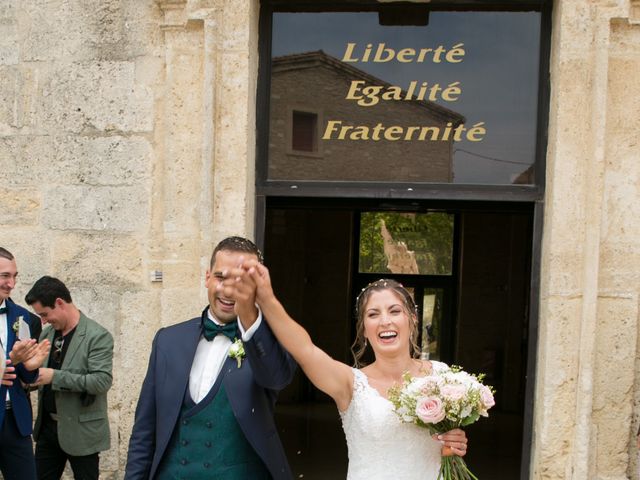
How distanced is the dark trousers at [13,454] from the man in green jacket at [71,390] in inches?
13.4

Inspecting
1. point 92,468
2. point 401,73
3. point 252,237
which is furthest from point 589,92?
point 92,468

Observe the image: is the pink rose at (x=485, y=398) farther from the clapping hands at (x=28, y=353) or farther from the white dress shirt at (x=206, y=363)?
the clapping hands at (x=28, y=353)

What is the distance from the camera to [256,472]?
2.96m

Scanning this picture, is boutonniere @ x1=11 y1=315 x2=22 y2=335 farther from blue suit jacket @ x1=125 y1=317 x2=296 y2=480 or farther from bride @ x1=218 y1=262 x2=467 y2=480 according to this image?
bride @ x1=218 y1=262 x2=467 y2=480

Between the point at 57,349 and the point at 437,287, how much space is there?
10.6m

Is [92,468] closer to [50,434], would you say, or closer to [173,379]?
[50,434]

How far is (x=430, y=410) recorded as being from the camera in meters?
2.69

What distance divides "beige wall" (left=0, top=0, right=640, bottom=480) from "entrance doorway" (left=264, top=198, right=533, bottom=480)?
8.36 metres

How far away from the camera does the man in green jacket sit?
4.73 metres

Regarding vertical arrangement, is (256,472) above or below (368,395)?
below

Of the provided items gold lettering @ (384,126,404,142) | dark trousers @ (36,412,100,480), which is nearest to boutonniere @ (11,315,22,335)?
dark trousers @ (36,412,100,480)

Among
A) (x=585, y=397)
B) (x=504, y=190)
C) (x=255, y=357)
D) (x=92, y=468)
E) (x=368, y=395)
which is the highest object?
(x=504, y=190)

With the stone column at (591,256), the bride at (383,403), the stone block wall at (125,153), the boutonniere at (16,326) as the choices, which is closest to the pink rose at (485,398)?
the bride at (383,403)

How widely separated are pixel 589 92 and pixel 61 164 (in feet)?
11.2
